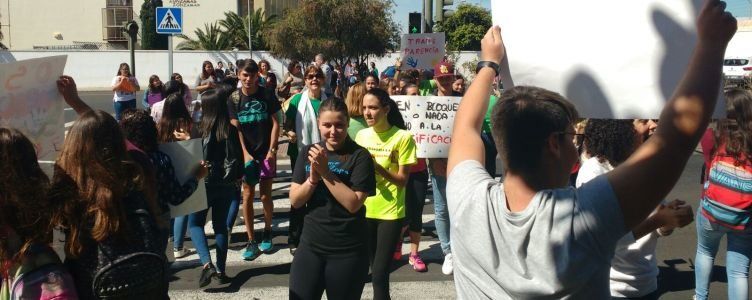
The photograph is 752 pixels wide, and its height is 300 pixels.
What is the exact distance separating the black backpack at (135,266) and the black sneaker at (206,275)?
2913 millimetres

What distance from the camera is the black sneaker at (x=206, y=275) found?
5910 millimetres

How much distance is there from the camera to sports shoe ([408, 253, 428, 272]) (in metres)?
6.51

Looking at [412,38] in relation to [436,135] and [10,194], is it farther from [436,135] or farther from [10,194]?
[10,194]

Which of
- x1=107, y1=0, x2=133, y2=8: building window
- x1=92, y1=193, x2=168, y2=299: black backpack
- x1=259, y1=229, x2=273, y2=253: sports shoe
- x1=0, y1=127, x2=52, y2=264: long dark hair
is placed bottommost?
x1=259, y1=229, x2=273, y2=253: sports shoe

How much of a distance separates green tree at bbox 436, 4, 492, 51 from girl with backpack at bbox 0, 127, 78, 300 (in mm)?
54246

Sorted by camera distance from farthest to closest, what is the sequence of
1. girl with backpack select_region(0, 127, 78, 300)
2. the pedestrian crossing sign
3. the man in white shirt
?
the pedestrian crossing sign < girl with backpack select_region(0, 127, 78, 300) < the man in white shirt

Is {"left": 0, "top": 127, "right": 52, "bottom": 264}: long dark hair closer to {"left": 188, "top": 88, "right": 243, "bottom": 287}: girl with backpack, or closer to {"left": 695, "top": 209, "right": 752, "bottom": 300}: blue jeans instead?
{"left": 188, "top": 88, "right": 243, "bottom": 287}: girl with backpack

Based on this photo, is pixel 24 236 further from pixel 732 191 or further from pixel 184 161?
pixel 732 191

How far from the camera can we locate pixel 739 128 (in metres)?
4.44

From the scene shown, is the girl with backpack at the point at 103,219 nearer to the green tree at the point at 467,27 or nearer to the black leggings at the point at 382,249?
the black leggings at the point at 382,249

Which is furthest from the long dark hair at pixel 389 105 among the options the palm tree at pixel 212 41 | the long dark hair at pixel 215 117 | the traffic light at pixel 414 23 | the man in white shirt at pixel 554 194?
the palm tree at pixel 212 41

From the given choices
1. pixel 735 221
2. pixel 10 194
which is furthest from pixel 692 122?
pixel 735 221

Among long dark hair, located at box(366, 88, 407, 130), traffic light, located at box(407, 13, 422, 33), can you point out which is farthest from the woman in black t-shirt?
traffic light, located at box(407, 13, 422, 33)

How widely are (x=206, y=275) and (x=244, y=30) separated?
45.2 m
